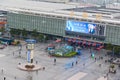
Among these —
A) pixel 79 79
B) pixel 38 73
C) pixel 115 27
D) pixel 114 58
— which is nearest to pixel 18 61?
pixel 38 73

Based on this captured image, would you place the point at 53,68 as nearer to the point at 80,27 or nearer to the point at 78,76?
the point at 78,76

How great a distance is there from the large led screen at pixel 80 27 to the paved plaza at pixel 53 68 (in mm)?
5396

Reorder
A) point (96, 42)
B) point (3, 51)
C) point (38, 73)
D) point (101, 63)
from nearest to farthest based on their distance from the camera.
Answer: point (38, 73)
point (101, 63)
point (3, 51)
point (96, 42)

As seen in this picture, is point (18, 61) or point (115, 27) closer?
point (18, 61)

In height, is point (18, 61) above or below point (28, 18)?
below

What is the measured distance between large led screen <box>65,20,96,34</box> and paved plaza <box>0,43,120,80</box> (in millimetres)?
5396

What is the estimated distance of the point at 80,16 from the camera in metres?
59.4

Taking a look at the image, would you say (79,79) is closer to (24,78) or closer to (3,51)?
(24,78)

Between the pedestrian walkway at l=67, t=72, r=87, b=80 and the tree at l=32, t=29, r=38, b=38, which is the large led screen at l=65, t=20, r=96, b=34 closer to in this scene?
the tree at l=32, t=29, r=38, b=38

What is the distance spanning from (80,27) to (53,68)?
1744 cm

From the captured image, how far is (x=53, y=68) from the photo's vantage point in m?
43.3

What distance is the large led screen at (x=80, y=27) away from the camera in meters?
57.4

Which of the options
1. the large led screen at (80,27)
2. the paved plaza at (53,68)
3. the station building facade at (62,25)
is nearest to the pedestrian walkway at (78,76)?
the paved plaza at (53,68)

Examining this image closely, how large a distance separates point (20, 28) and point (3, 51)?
14758 millimetres
